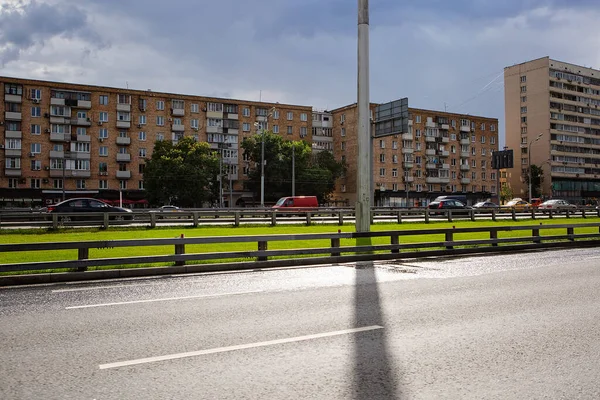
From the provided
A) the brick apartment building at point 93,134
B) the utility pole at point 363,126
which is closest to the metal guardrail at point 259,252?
the utility pole at point 363,126

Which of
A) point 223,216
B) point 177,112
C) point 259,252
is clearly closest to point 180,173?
point 177,112

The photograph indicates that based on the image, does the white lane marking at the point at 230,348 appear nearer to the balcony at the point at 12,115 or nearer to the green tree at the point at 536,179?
the balcony at the point at 12,115

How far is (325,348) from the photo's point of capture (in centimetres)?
548

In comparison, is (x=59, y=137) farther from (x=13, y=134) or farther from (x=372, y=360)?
(x=372, y=360)

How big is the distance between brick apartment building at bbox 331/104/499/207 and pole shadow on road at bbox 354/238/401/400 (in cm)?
7755

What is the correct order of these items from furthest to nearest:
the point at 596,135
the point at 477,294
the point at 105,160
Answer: the point at 596,135 < the point at 105,160 < the point at 477,294

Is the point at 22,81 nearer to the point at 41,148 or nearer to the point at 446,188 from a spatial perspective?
the point at 41,148

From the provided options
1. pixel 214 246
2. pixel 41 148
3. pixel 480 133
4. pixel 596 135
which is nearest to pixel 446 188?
pixel 480 133

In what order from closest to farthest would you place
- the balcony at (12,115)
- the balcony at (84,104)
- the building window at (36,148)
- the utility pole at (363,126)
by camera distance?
the utility pole at (363,126), the balcony at (12,115), the building window at (36,148), the balcony at (84,104)

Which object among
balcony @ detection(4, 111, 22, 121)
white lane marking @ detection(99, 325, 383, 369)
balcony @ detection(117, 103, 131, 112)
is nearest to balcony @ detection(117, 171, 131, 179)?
balcony @ detection(117, 103, 131, 112)

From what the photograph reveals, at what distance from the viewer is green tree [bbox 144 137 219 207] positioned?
6600 centimetres

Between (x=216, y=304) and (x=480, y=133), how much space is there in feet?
330

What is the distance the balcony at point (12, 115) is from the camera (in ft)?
222

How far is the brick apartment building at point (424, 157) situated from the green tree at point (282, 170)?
7713 millimetres
